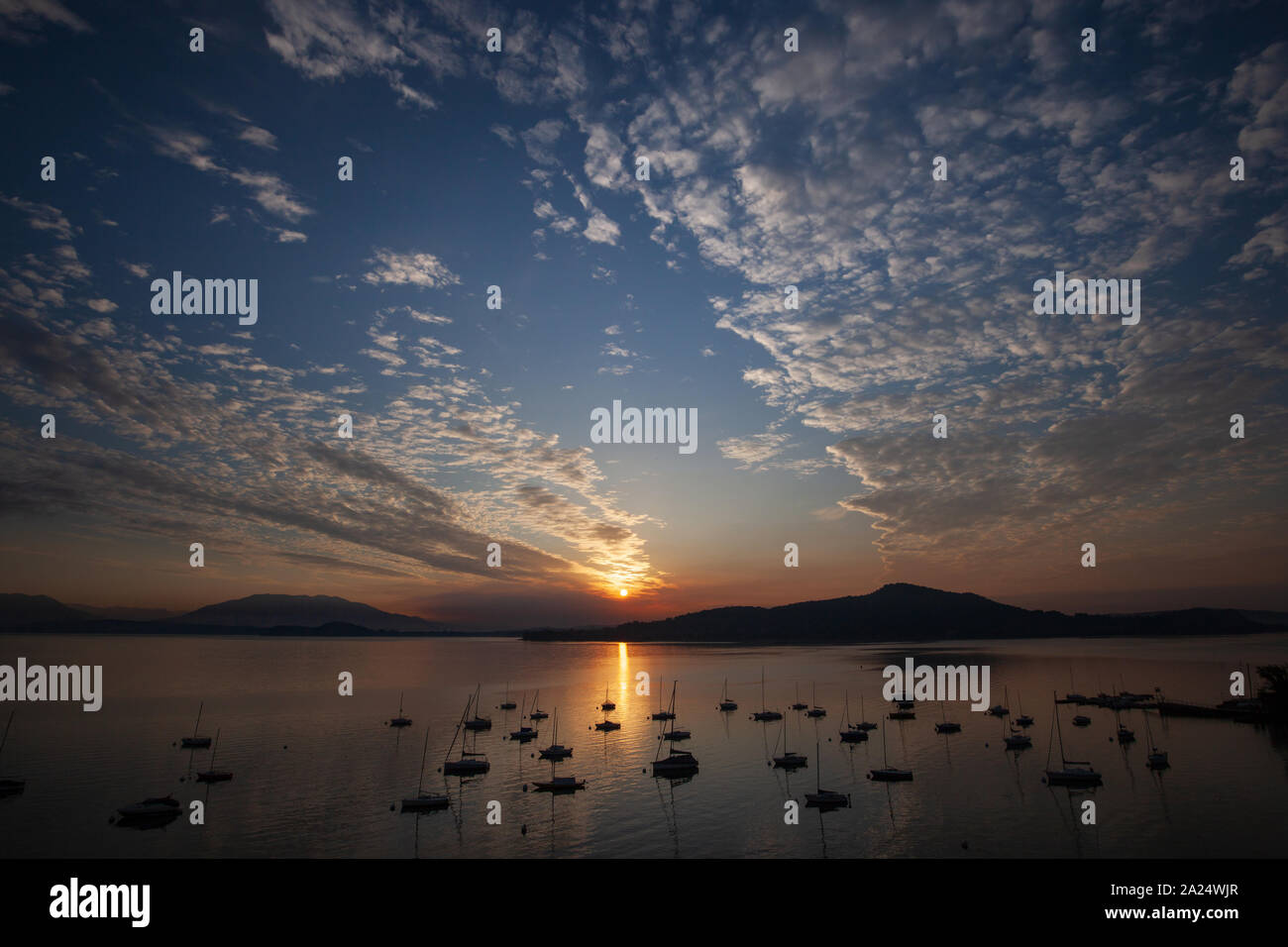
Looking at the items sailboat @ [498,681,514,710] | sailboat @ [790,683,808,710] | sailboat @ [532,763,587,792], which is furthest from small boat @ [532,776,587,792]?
sailboat @ [790,683,808,710]

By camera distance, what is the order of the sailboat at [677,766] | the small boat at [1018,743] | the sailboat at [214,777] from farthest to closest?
the small boat at [1018,743] < the sailboat at [677,766] < the sailboat at [214,777]

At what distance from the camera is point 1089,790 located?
182 feet

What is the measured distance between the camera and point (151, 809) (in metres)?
46.2

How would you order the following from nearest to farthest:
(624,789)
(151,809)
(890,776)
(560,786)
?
(151,809), (560,786), (624,789), (890,776)

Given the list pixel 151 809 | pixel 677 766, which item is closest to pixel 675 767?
pixel 677 766

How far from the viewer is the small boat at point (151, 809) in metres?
45.7

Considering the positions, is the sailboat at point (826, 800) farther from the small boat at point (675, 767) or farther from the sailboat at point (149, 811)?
the sailboat at point (149, 811)

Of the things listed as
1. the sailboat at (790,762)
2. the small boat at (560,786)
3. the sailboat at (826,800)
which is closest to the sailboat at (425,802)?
the small boat at (560,786)

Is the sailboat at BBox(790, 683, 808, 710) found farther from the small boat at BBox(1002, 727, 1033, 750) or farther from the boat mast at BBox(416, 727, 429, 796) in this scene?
the boat mast at BBox(416, 727, 429, 796)

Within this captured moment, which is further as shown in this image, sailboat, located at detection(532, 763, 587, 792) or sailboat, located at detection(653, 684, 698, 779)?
sailboat, located at detection(653, 684, 698, 779)

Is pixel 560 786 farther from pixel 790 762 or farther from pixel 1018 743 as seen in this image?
pixel 1018 743

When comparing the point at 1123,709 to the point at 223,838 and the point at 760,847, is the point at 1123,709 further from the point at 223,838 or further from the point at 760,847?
the point at 223,838

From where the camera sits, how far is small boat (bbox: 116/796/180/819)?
150ft
